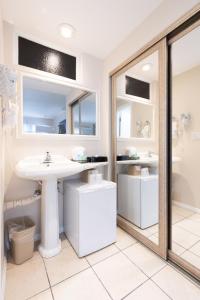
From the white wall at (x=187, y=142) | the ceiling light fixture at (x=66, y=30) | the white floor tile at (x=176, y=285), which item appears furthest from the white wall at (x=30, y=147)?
the white floor tile at (x=176, y=285)

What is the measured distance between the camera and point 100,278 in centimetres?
123

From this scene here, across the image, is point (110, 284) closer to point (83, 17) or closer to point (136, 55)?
point (136, 55)

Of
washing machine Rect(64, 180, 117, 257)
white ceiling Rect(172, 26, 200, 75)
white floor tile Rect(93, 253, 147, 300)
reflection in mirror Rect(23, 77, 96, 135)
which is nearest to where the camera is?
white floor tile Rect(93, 253, 147, 300)

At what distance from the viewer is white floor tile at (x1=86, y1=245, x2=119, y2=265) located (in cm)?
143

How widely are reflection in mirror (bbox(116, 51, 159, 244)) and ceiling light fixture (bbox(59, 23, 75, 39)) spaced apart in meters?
0.74

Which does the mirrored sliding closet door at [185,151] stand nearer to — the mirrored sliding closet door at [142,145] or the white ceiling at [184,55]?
the white ceiling at [184,55]

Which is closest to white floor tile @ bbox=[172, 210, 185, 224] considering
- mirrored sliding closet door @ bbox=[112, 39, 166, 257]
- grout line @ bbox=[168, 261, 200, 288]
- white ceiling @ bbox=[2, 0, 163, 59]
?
mirrored sliding closet door @ bbox=[112, 39, 166, 257]

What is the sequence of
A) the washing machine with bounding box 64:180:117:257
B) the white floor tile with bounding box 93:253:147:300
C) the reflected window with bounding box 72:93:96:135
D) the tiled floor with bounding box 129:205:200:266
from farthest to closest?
the reflected window with bounding box 72:93:96:135, the washing machine with bounding box 64:180:117:257, the tiled floor with bounding box 129:205:200:266, the white floor tile with bounding box 93:253:147:300

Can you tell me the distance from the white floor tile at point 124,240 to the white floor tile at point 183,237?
1.57 feet

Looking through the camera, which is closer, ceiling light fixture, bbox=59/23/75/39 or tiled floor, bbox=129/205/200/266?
tiled floor, bbox=129/205/200/266

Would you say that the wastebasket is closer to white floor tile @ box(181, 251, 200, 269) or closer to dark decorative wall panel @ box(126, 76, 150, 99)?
white floor tile @ box(181, 251, 200, 269)

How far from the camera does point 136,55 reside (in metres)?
1.65

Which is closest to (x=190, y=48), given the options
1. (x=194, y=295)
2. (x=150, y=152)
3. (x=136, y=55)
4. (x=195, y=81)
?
(x=195, y=81)

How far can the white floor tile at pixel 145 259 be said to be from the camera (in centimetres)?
131
